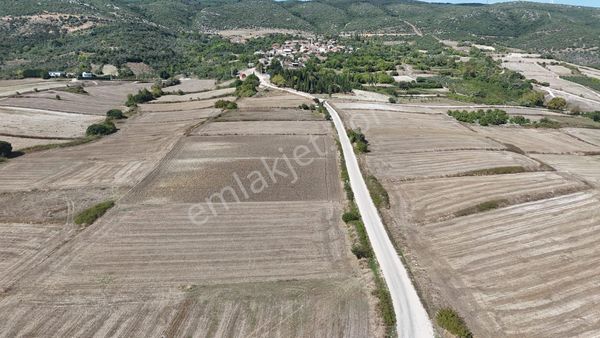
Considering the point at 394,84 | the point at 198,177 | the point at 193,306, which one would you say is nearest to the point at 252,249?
the point at 193,306

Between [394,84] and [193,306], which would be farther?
[394,84]

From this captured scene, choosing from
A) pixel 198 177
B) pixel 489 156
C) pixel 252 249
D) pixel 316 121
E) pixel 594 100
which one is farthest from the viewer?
pixel 594 100

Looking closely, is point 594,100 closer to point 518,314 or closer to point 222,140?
point 222,140

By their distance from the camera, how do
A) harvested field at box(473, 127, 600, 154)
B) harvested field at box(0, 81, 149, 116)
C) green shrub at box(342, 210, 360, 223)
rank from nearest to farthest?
green shrub at box(342, 210, 360, 223) < harvested field at box(473, 127, 600, 154) < harvested field at box(0, 81, 149, 116)

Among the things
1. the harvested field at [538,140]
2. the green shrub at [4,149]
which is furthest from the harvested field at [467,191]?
the green shrub at [4,149]

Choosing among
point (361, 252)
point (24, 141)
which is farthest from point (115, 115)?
point (361, 252)

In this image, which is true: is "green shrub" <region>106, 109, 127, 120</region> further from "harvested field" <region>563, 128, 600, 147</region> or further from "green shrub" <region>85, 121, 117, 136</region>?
"harvested field" <region>563, 128, 600, 147</region>

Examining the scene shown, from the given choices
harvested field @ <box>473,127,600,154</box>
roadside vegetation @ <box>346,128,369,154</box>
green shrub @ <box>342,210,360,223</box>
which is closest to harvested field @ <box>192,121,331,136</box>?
roadside vegetation @ <box>346,128,369,154</box>
